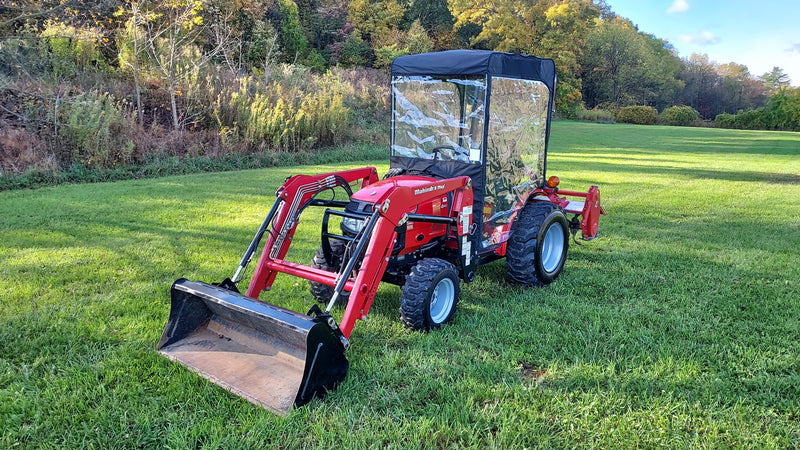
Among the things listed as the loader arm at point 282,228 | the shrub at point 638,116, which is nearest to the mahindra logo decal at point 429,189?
the loader arm at point 282,228

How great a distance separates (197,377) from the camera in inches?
128

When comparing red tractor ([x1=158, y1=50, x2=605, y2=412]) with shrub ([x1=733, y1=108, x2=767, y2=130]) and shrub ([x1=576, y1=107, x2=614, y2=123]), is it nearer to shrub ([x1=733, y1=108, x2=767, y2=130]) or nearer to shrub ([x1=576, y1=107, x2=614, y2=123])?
shrub ([x1=576, y1=107, x2=614, y2=123])

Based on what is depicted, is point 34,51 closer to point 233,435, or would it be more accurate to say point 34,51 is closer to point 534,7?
point 233,435

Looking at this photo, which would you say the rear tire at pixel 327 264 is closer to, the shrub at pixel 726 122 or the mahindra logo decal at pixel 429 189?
the mahindra logo decal at pixel 429 189

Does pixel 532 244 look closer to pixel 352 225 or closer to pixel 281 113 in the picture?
pixel 352 225

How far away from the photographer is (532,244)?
16.0 feet

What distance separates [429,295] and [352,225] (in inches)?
33.7

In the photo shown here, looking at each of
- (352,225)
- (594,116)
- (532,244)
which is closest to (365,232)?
(352,225)

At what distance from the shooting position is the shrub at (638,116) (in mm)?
44656

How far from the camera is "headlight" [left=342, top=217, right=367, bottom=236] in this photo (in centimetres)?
409

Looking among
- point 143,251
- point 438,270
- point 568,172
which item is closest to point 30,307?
point 143,251

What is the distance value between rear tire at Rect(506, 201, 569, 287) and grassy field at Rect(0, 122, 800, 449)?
0.15 metres

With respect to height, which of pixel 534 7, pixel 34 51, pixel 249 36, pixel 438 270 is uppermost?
pixel 534 7

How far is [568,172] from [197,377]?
39.2 ft
